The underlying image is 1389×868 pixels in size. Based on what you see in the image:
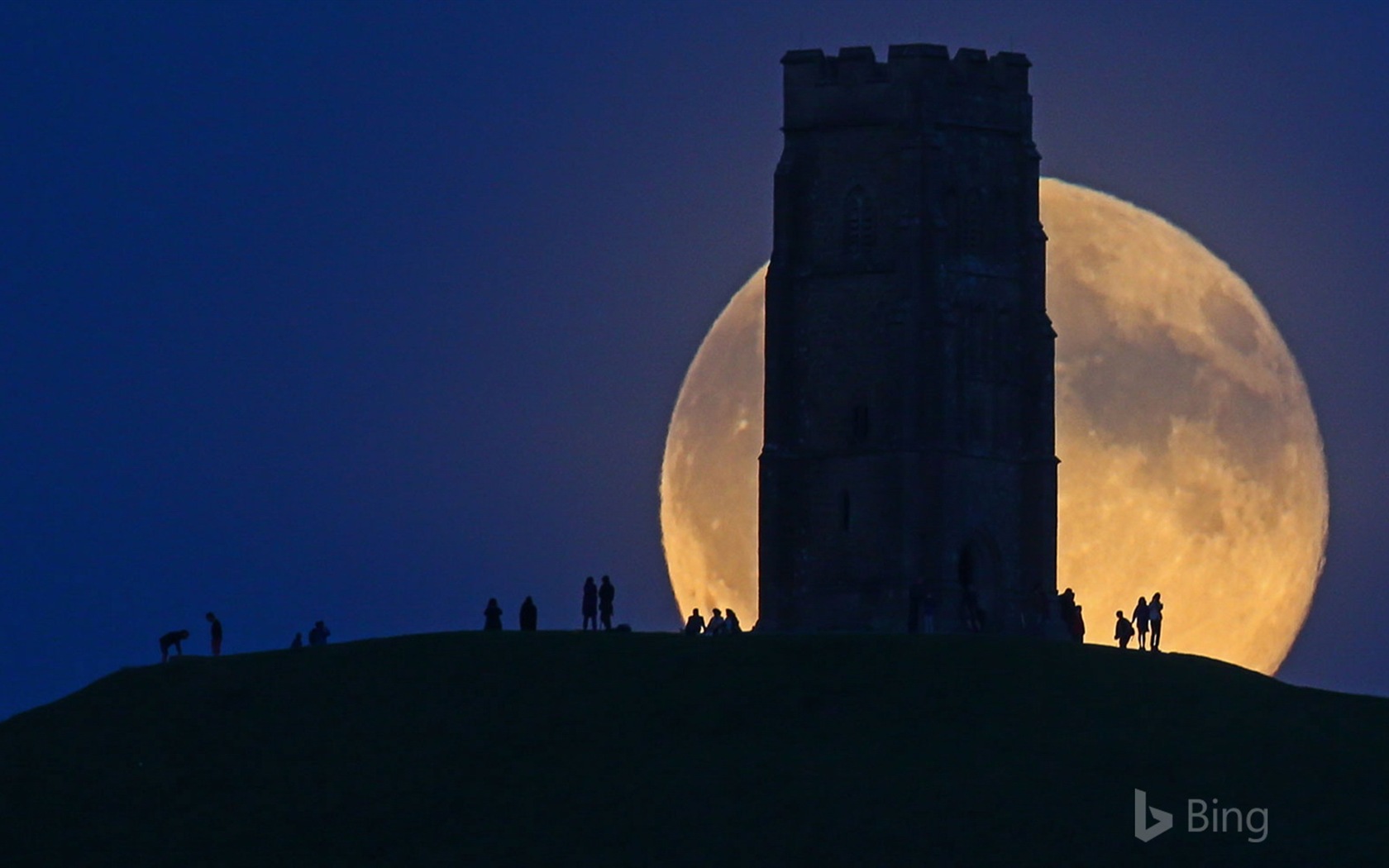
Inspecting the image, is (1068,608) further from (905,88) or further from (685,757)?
(685,757)

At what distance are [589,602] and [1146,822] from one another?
22.5m

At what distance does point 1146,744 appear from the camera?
8138cm

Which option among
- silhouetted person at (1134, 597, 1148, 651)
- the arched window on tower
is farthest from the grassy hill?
the arched window on tower

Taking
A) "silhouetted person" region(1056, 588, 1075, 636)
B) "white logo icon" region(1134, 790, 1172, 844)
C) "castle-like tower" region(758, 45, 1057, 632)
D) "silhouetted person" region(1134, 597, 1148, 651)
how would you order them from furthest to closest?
"castle-like tower" region(758, 45, 1057, 632)
"silhouetted person" region(1056, 588, 1075, 636)
"silhouetted person" region(1134, 597, 1148, 651)
"white logo icon" region(1134, 790, 1172, 844)

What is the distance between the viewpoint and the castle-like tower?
352 ft

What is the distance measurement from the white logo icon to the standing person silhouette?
71.0 feet

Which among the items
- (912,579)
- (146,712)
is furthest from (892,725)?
(912,579)

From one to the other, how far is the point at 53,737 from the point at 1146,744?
22063mm

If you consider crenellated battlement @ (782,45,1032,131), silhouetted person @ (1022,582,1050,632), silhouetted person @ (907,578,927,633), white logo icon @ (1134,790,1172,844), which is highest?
crenellated battlement @ (782,45,1032,131)

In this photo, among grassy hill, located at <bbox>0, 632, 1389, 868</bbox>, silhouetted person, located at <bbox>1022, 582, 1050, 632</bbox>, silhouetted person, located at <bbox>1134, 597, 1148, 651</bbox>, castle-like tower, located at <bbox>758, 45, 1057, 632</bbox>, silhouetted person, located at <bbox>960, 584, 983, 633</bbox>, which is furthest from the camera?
castle-like tower, located at <bbox>758, 45, 1057, 632</bbox>

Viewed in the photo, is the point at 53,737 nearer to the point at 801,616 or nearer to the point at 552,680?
the point at 552,680

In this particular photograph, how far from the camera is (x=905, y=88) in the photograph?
108m

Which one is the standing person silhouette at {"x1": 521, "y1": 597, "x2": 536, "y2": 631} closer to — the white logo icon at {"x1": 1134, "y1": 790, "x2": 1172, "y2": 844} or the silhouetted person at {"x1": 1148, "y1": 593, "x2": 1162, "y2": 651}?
the silhouetted person at {"x1": 1148, "y1": 593, "x2": 1162, "y2": 651}

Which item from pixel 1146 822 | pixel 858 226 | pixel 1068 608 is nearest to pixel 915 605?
pixel 1068 608
